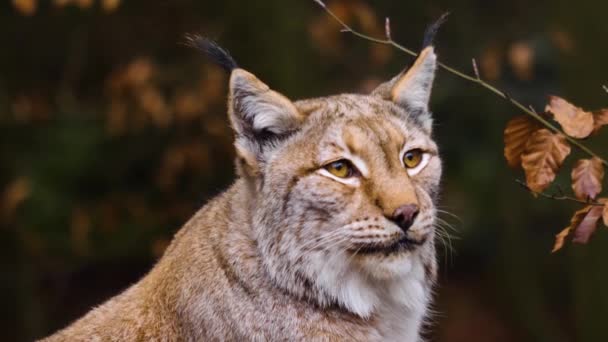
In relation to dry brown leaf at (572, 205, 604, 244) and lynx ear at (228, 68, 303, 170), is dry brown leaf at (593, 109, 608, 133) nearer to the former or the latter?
dry brown leaf at (572, 205, 604, 244)

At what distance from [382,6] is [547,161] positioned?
704cm

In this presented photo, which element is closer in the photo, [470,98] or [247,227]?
[247,227]

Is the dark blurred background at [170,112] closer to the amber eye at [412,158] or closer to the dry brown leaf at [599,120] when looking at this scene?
the amber eye at [412,158]

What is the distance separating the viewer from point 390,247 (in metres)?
5.13

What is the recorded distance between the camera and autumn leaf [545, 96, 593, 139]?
4711 millimetres

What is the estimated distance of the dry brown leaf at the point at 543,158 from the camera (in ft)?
15.9

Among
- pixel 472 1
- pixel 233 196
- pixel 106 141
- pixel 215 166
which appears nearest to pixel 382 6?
pixel 472 1

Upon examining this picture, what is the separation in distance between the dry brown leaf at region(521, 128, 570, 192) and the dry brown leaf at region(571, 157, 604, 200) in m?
0.09

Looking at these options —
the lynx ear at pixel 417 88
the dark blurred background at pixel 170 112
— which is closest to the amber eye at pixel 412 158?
the lynx ear at pixel 417 88

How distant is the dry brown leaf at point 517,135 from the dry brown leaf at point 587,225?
0.42 m

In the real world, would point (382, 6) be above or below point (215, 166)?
above

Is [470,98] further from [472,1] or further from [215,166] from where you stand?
[215,166]

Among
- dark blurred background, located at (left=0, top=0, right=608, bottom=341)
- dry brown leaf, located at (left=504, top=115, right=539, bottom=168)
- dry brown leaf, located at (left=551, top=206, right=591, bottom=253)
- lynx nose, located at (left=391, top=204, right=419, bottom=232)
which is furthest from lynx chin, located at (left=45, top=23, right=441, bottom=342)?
dark blurred background, located at (left=0, top=0, right=608, bottom=341)

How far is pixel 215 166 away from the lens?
11.3 m
